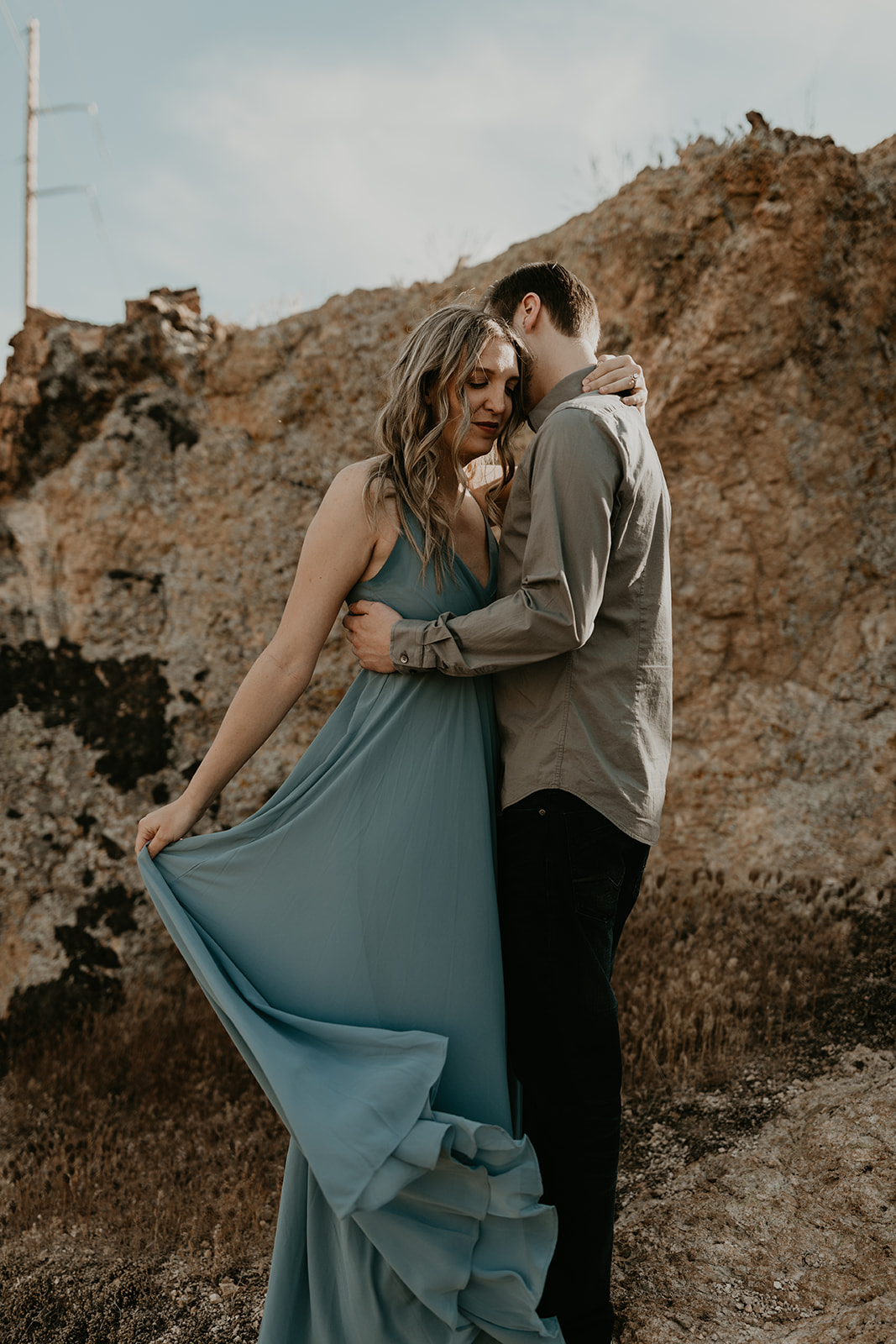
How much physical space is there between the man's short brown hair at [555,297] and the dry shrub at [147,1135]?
9.69 feet

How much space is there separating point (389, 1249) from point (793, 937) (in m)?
2.49

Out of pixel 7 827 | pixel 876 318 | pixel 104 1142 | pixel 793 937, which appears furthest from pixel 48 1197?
pixel 876 318

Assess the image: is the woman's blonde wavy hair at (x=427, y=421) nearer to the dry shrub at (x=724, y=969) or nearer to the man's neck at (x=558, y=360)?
Result: the man's neck at (x=558, y=360)

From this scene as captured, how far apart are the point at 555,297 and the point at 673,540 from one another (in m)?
2.28

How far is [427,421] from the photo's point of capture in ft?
7.66

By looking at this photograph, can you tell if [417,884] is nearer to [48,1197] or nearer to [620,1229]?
[620,1229]

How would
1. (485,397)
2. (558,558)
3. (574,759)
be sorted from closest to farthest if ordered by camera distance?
(558,558) → (574,759) → (485,397)

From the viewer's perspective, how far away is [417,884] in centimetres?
216

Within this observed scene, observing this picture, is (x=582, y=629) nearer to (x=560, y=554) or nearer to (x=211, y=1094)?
(x=560, y=554)

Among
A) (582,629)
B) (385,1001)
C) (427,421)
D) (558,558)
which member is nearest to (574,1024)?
(385,1001)

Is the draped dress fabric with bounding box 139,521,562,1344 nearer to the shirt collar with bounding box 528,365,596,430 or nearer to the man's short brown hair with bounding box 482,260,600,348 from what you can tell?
the shirt collar with bounding box 528,365,596,430

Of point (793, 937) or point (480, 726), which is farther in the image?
point (793, 937)

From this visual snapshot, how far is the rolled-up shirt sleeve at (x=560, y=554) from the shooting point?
199cm

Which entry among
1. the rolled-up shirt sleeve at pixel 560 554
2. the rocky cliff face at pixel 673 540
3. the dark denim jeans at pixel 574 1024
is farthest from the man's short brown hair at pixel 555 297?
the rocky cliff face at pixel 673 540
